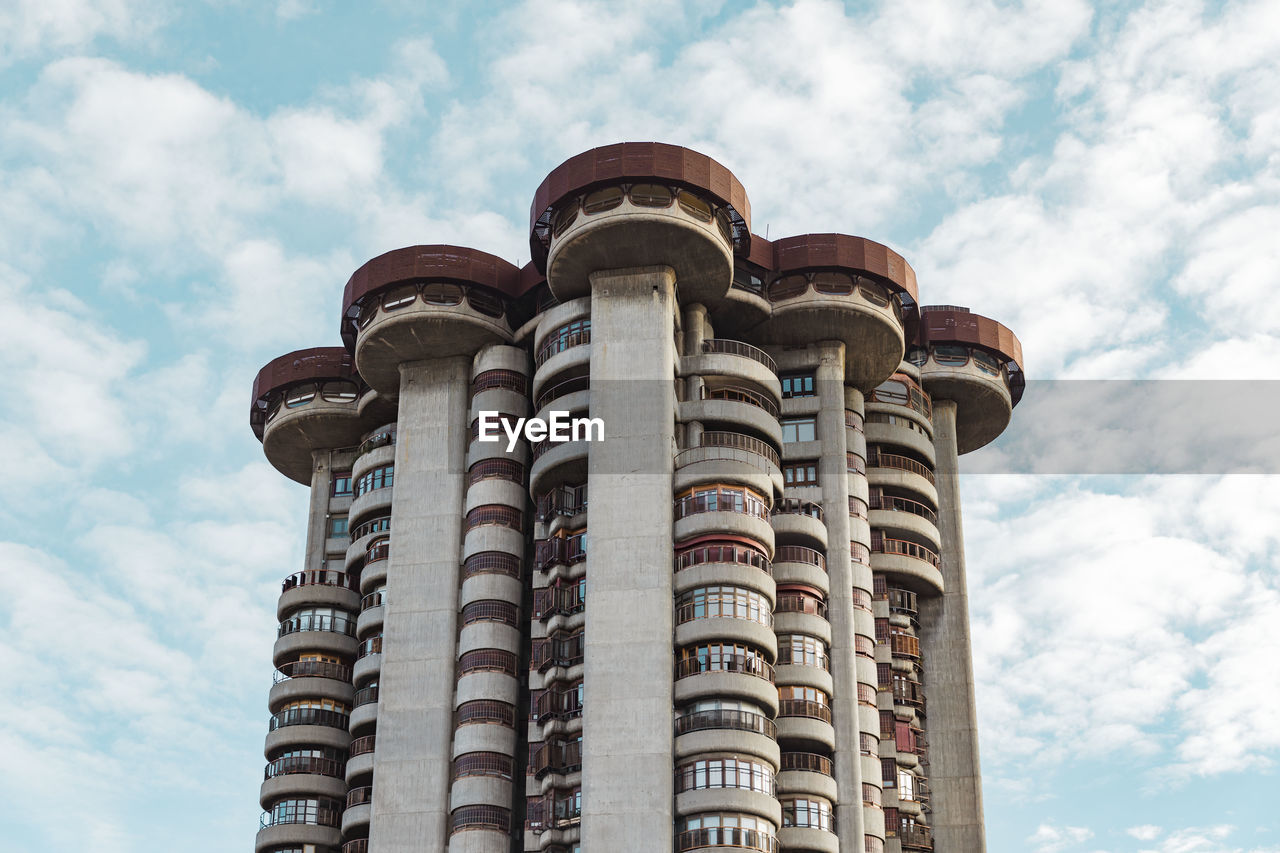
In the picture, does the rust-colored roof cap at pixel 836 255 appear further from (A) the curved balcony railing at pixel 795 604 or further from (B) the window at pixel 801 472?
(A) the curved balcony railing at pixel 795 604

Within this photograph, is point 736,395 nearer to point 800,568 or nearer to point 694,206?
point 800,568

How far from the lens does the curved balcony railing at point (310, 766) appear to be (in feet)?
342

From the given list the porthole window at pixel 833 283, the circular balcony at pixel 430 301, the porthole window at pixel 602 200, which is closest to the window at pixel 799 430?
the porthole window at pixel 833 283

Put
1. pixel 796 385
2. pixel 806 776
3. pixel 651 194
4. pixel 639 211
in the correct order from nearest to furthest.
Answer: pixel 806 776 → pixel 639 211 → pixel 651 194 → pixel 796 385

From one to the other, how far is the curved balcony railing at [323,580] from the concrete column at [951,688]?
137 ft

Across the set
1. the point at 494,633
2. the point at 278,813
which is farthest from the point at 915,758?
the point at 278,813

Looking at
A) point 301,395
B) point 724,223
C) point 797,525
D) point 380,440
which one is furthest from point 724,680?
point 301,395

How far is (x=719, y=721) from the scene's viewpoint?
84062 mm

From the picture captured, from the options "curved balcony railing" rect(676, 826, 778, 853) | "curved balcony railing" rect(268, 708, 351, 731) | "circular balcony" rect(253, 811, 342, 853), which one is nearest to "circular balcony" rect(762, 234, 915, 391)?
"curved balcony railing" rect(676, 826, 778, 853)

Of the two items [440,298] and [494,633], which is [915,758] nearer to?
[494,633]

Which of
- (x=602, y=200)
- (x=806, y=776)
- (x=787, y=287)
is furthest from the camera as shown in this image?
(x=787, y=287)

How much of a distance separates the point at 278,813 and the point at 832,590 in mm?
40647

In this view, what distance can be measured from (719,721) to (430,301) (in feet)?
117

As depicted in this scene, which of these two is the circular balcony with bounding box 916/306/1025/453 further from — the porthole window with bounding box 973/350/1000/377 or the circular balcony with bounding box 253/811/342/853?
the circular balcony with bounding box 253/811/342/853
